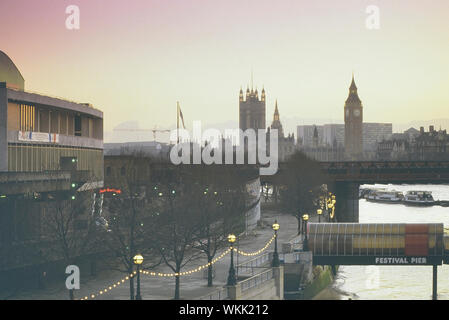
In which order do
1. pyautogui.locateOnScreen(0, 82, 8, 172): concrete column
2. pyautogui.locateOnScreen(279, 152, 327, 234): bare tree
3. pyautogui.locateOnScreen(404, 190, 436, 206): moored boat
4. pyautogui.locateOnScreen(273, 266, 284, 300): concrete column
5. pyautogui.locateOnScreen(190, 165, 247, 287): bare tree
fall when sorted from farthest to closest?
pyautogui.locateOnScreen(404, 190, 436, 206): moored boat → pyautogui.locateOnScreen(279, 152, 327, 234): bare tree → pyautogui.locateOnScreen(0, 82, 8, 172): concrete column → pyautogui.locateOnScreen(190, 165, 247, 287): bare tree → pyautogui.locateOnScreen(273, 266, 284, 300): concrete column

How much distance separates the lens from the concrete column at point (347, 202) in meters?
105

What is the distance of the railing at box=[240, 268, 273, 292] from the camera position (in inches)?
1426

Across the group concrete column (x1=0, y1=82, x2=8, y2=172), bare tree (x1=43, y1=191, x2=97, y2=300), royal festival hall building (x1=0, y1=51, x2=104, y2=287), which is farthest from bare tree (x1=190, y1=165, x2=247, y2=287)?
concrete column (x1=0, y1=82, x2=8, y2=172)

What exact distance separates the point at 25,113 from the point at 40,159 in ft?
13.9

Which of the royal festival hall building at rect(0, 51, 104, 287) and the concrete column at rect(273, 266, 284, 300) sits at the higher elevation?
the royal festival hall building at rect(0, 51, 104, 287)

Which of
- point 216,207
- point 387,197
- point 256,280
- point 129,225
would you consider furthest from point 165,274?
point 387,197

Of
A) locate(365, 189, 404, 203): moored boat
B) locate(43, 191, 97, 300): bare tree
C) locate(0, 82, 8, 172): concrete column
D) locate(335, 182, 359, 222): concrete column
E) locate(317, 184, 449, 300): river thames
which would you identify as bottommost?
locate(365, 189, 404, 203): moored boat

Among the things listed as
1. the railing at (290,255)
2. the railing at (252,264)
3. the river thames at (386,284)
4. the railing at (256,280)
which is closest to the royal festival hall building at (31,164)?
the railing at (252,264)

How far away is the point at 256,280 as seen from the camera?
126ft

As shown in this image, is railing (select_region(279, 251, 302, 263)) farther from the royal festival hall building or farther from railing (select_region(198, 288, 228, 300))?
the royal festival hall building

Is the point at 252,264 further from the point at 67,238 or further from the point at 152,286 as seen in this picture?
the point at 67,238

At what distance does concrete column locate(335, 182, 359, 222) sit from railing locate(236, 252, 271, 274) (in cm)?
5688

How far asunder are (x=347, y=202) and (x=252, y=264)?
222ft
